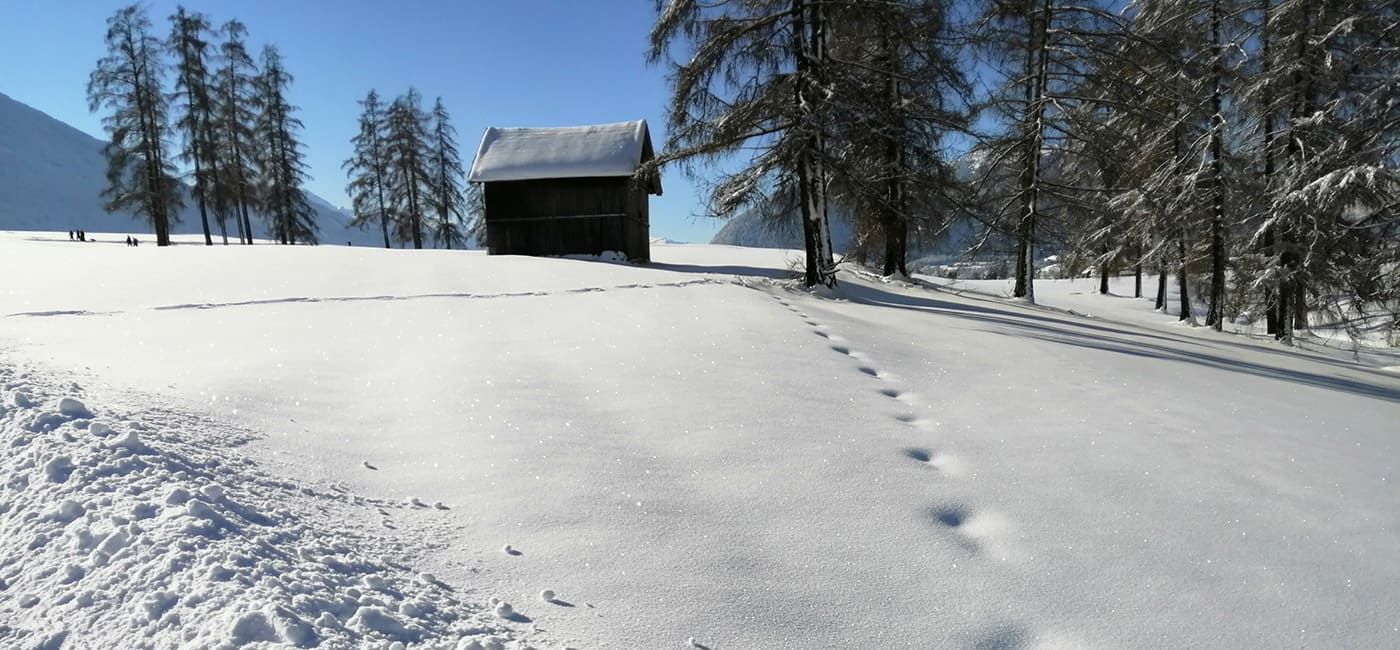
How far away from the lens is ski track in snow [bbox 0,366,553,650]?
1824 mm

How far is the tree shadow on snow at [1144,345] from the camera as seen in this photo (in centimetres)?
672

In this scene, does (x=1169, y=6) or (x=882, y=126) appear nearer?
(x=882, y=126)

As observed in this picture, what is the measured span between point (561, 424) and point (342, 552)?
62.3 inches

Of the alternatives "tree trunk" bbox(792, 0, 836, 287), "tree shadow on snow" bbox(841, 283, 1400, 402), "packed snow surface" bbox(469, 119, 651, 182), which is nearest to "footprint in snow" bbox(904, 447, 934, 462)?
"tree shadow on snow" bbox(841, 283, 1400, 402)

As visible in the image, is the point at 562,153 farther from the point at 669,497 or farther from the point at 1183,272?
the point at 669,497

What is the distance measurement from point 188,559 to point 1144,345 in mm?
9417

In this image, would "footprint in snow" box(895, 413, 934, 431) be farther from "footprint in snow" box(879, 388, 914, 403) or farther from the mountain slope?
the mountain slope

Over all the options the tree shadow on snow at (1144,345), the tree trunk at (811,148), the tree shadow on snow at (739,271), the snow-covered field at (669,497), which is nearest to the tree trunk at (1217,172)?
the tree shadow on snow at (1144,345)

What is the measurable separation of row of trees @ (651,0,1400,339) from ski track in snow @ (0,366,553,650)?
9.31 meters

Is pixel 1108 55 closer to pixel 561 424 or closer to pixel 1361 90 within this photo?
pixel 1361 90

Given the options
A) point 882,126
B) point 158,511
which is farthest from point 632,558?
point 882,126

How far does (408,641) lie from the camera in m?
1.90

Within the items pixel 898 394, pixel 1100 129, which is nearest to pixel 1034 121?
pixel 1100 129

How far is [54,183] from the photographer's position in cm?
10088
